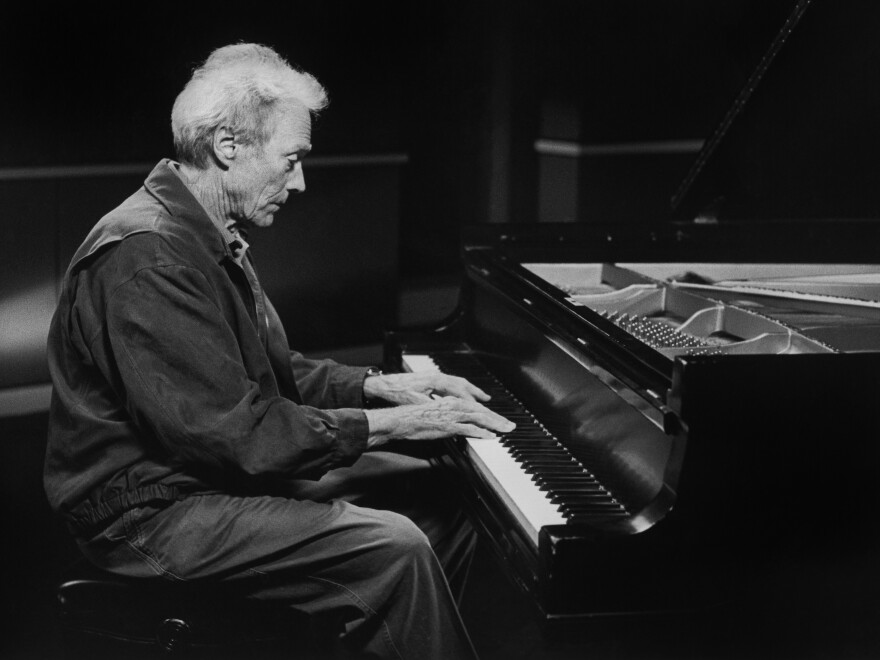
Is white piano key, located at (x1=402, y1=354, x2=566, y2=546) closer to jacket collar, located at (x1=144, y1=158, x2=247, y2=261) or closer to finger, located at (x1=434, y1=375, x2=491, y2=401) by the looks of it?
finger, located at (x1=434, y1=375, x2=491, y2=401)

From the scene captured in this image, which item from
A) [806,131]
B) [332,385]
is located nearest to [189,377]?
[332,385]

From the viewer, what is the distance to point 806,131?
2.73 meters

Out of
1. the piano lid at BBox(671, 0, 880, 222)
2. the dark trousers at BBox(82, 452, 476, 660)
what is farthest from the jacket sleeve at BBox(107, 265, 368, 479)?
the piano lid at BBox(671, 0, 880, 222)

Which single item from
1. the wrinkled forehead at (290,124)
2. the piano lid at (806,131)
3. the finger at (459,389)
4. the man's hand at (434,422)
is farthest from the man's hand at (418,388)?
the piano lid at (806,131)

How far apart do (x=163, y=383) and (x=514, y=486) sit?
0.64 meters

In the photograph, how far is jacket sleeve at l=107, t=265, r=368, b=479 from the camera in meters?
1.88

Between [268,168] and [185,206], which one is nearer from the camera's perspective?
[185,206]

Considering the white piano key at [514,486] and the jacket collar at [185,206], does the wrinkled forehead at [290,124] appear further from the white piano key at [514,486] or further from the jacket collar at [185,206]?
the white piano key at [514,486]

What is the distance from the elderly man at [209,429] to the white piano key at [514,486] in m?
0.05

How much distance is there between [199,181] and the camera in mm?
2170

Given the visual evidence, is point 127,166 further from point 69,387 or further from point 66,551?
point 69,387

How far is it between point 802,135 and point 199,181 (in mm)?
1514

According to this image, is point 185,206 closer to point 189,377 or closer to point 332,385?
point 189,377

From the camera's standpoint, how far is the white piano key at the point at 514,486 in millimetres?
1797
